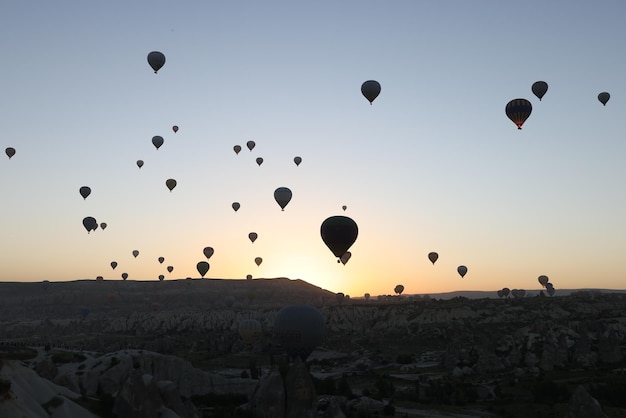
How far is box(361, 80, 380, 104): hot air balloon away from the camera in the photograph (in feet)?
244

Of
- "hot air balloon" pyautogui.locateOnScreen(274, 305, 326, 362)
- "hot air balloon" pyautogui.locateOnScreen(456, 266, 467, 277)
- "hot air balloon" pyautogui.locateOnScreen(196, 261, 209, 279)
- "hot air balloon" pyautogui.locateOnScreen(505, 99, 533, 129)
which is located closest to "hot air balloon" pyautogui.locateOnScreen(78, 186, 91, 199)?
"hot air balloon" pyautogui.locateOnScreen(196, 261, 209, 279)

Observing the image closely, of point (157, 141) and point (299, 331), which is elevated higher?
point (157, 141)

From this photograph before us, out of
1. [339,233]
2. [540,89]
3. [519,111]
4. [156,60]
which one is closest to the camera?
[339,233]

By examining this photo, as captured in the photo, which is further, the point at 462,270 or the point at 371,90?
the point at 462,270

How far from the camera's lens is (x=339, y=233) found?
206ft

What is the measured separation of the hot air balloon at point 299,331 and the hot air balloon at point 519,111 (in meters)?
32.1

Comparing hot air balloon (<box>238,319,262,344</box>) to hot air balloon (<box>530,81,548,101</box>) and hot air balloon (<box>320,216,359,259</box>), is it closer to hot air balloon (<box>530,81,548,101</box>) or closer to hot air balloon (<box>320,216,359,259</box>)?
hot air balloon (<box>320,216,359,259</box>)

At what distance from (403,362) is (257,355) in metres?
29.5

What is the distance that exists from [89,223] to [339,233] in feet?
175

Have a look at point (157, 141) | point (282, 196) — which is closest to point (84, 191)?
point (157, 141)

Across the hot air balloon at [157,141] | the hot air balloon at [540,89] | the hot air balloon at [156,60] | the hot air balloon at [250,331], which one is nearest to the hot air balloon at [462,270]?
the hot air balloon at [250,331]

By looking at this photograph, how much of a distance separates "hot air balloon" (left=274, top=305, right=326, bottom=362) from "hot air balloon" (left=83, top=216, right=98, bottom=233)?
4953 centimetres

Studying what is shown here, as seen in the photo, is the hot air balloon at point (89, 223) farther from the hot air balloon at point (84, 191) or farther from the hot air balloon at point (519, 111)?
the hot air balloon at point (519, 111)

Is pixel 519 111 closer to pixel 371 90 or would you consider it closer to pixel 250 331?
pixel 371 90
